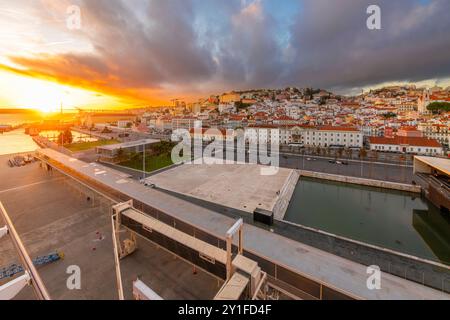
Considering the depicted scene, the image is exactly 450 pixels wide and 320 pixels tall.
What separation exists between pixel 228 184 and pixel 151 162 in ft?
26.6

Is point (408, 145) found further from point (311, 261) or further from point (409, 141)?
point (311, 261)

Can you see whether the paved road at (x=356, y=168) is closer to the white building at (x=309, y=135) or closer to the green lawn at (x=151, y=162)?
the white building at (x=309, y=135)

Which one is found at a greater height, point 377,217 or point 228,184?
point 228,184

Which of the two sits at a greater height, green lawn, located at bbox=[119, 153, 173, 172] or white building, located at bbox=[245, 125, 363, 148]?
white building, located at bbox=[245, 125, 363, 148]

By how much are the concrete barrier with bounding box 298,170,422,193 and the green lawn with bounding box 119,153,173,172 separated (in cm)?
1126

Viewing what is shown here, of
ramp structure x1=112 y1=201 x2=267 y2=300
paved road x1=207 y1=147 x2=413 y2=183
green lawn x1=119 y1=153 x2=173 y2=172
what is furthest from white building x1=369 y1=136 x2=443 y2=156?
ramp structure x1=112 y1=201 x2=267 y2=300

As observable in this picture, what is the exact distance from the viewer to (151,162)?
17547 millimetres

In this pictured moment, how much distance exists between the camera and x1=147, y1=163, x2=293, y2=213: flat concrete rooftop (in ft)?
35.3

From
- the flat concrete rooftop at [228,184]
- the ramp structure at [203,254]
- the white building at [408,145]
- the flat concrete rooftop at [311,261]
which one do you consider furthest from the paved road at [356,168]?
the ramp structure at [203,254]

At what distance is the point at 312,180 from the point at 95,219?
14.2 metres

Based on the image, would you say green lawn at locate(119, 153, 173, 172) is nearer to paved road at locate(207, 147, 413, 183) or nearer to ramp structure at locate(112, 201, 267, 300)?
paved road at locate(207, 147, 413, 183)

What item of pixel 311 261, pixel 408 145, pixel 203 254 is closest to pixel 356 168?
pixel 408 145
